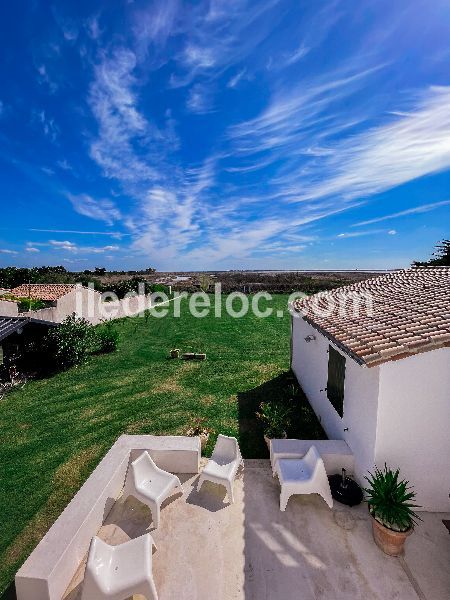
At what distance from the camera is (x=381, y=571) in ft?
15.1

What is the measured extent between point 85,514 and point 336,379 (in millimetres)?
6018

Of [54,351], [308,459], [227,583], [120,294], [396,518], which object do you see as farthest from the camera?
[120,294]

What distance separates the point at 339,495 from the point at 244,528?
193 centimetres

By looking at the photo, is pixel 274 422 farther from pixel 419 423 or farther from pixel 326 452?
pixel 419 423

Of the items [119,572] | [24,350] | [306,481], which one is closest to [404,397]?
[306,481]

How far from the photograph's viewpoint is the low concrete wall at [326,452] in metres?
6.53

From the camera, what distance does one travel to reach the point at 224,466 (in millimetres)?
6344

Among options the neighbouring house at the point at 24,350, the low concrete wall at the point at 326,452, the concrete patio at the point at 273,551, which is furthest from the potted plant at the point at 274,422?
the neighbouring house at the point at 24,350

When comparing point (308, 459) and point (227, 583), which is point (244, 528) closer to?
point (227, 583)

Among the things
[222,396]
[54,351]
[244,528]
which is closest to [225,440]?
[244,528]

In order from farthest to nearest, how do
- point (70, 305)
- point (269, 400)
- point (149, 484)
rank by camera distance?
point (70, 305) < point (269, 400) < point (149, 484)

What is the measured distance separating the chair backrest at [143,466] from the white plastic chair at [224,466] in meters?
1.03

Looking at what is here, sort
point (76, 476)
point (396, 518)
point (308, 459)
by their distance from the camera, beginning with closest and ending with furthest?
1. point (396, 518)
2. point (308, 459)
3. point (76, 476)

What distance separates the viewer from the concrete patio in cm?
437
